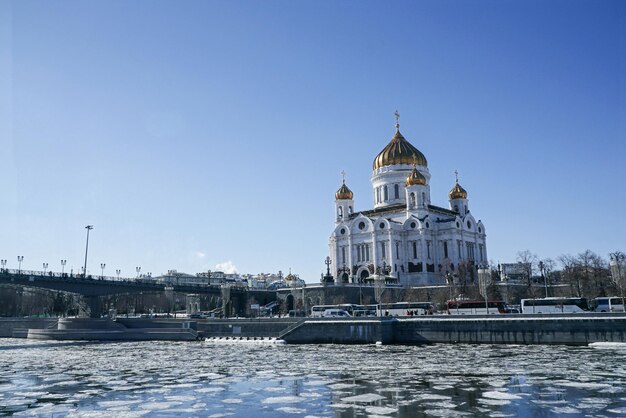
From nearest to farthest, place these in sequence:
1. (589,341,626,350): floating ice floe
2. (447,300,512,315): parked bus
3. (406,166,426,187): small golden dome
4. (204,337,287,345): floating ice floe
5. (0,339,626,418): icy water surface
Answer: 1. (0,339,626,418): icy water surface
2. (589,341,626,350): floating ice floe
3. (204,337,287,345): floating ice floe
4. (447,300,512,315): parked bus
5. (406,166,426,187): small golden dome

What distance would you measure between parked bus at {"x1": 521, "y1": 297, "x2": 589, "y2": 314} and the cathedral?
2564cm

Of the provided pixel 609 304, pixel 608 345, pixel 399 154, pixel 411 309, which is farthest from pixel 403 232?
pixel 608 345

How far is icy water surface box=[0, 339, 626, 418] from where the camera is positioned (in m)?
15.9

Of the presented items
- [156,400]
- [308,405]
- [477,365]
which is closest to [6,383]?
[156,400]

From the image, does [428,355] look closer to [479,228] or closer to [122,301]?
[479,228]

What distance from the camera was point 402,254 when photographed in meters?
81.9

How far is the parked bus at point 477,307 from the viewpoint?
155ft

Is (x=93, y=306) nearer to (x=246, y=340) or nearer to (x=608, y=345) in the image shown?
(x=246, y=340)

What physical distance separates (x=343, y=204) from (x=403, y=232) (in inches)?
530

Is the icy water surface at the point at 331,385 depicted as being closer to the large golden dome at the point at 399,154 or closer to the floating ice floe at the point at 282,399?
the floating ice floe at the point at 282,399

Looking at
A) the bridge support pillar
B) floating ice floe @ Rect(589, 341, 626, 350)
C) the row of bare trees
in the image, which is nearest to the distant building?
the row of bare trees

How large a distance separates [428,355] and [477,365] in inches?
225

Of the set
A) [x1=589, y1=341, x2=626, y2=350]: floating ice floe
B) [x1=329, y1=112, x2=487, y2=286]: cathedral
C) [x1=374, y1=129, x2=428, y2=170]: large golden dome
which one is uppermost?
[x1=374, y1=129, x2=428, y2=170]: large golden dome

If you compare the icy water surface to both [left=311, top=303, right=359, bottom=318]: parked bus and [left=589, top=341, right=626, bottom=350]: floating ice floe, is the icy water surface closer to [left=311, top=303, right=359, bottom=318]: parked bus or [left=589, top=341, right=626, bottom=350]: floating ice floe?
[left=589, top=341, right=626, bottom=350]: floating ice floe
